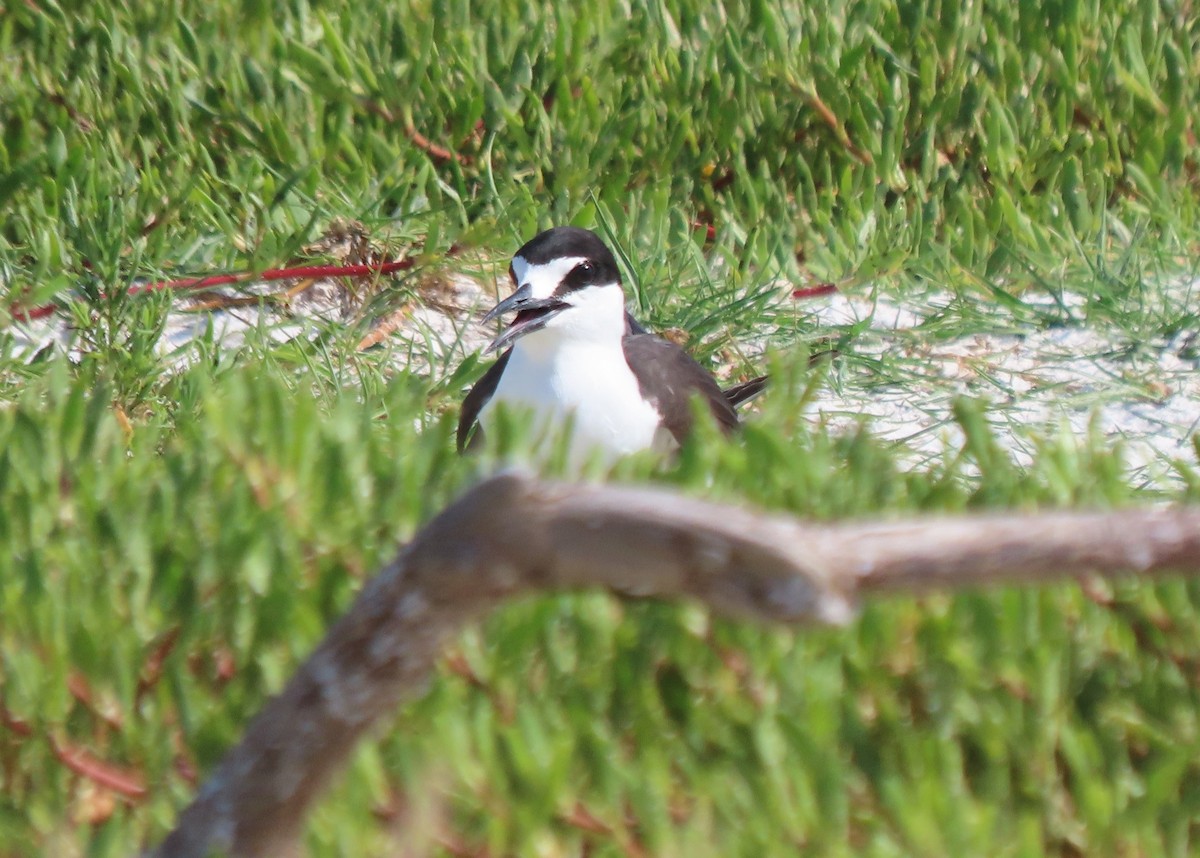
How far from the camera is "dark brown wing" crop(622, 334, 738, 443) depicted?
366 cm

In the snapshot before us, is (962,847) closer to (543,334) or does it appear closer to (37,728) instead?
(37,728)

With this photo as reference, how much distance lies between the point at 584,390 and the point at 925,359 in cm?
127

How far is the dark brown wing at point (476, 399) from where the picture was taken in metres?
3.68

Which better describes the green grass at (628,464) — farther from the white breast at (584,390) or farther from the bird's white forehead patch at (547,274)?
the bird's white forehead patch at (547,274)

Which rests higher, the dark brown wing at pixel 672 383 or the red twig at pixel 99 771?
the dark brown wing at pixel 672 383

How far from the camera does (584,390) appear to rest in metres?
3.55

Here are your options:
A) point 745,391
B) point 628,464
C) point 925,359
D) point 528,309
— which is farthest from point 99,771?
point 925,359

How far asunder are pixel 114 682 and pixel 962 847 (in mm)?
1038

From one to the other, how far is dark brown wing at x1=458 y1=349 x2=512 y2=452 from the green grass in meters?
0.15

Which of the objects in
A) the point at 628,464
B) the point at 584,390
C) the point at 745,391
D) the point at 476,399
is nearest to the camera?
the point at 628,464

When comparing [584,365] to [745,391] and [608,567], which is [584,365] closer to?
[745,391]

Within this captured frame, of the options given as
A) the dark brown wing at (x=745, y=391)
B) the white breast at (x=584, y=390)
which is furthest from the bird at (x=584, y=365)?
the dark brown wing at (x=745, y=391)

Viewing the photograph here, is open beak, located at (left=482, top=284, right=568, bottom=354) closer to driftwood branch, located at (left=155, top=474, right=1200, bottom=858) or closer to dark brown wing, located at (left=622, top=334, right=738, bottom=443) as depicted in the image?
dark brown wing, located at (left=622, top=334, right=738, bottom=443)

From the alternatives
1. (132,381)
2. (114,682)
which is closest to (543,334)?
(132,381)
